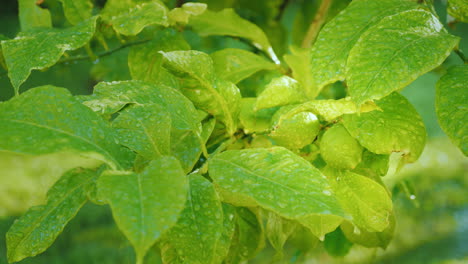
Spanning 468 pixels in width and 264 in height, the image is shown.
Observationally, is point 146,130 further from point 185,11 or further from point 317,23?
point 317,23

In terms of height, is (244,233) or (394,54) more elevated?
(394,54)

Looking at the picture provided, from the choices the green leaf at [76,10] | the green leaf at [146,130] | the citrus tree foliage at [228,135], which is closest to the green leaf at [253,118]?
the citrus tree foliage at [228,135]

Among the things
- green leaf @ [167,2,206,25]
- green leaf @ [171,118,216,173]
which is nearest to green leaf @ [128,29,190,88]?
green leaf @ [167,2,206,25]

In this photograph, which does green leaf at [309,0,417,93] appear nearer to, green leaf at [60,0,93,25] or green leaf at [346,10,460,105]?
green leaf at [346,10,460,105]

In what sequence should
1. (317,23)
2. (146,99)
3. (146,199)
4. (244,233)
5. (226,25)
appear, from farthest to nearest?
(317,23) → (226,25) → (244,233) → (146,99) → (146,199)

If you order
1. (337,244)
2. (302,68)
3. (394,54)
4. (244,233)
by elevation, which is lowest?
(337,244)

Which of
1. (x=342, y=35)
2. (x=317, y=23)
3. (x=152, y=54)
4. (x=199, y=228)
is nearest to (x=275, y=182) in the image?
(x=199, y=228)

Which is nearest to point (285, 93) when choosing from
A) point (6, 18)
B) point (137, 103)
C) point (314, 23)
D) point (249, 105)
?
point (249, 105)
